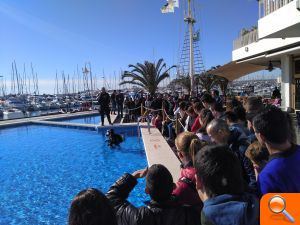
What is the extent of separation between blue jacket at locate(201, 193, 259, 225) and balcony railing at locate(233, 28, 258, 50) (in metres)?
15.4

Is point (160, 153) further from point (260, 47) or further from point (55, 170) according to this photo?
point (260, 47)

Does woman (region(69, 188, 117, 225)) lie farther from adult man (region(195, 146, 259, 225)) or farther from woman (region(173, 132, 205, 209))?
woman (region(173, 132, 205, 209))

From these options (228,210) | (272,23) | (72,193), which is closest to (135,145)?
(72,193)

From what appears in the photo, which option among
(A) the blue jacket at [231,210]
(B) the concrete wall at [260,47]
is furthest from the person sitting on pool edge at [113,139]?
(A) the blue jacket at [231,210]

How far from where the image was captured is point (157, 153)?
893cm

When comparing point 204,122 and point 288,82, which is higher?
point 288,82

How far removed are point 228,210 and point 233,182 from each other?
0.65ft

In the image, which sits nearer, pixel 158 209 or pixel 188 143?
pixel 158 209

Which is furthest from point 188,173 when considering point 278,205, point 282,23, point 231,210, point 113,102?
point 113,102

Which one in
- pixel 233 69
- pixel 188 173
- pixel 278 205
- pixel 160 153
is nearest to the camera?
pixel 278 205

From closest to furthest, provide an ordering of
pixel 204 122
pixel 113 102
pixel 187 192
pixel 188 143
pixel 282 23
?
pixel 187 192
pixel 188 143
pixel 204 122
pixel 282 23
pixel 113 102

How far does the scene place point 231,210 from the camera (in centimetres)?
153

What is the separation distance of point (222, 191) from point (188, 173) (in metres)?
1.40

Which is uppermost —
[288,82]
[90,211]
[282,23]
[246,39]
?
[246,39]
